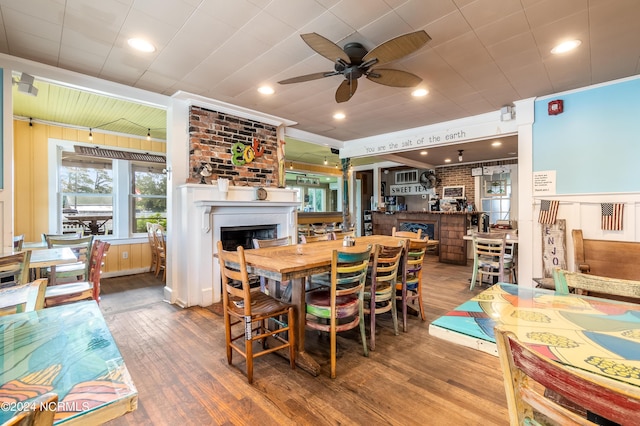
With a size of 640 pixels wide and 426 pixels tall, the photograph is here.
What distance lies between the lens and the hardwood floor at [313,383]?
68.4 inches

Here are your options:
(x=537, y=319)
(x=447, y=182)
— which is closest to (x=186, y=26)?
(x=537, y=319)

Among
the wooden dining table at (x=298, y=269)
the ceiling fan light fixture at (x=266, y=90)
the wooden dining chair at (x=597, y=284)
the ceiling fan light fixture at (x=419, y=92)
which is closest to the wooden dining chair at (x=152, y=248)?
the ceiling fan light fixture at (x=266, y=90)

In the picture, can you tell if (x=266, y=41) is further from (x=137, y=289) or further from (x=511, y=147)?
(x=511, y=147)

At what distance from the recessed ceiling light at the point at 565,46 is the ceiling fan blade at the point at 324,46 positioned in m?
1.84

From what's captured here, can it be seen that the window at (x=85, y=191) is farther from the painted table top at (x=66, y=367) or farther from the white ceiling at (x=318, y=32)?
the painted table top at (x=66, y=367)

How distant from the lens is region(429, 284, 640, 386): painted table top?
850 mm

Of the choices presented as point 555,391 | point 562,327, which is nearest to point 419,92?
point 562,327

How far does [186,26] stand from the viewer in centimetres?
227

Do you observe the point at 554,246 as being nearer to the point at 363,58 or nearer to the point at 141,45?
the point at 363,58

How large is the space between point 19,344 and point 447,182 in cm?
942

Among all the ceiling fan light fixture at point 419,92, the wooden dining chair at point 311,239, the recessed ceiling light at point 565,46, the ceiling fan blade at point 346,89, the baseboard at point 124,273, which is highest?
the ceiling fan light fixture at point 419,92

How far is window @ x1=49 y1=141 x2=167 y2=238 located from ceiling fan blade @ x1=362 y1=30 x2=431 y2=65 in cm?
496

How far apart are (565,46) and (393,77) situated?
1496mm

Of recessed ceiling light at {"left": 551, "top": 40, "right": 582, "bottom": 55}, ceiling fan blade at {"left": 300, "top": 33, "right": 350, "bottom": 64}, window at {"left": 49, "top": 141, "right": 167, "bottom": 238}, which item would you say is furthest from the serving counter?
window at {"left": 49, "top": 141, "right": 167, "bottom": 238}
